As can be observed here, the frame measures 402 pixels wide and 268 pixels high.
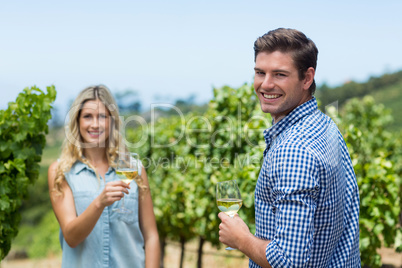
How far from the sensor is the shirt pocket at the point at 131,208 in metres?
2.98

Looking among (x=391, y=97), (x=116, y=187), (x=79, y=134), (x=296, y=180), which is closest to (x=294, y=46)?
(x=296, y=180)

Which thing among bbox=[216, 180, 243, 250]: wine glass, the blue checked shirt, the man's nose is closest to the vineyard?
bbox=[216, 180, 243, 250]: wine glass

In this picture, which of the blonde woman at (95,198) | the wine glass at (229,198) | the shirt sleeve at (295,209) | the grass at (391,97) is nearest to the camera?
the shirt sleeve at (295,209)

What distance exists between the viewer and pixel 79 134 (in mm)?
3164

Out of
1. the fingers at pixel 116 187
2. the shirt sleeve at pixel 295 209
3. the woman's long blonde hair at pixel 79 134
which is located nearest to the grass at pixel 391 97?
the woman's long blonde hair at pixel 79 134

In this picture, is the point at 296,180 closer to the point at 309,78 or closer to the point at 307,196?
the point at 307,196

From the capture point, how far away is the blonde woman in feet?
9.61

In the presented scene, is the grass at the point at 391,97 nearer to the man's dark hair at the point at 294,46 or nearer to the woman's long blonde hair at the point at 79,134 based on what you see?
the woman's long blonde hair at the point at 79,134

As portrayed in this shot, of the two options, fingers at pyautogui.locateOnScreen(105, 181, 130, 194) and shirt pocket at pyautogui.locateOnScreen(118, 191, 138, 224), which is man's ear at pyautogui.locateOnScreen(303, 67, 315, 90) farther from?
shirt pocket at pyautogui.locateOnScreen(118, 191, 138, 224)

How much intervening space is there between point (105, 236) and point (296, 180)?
1.71 meters

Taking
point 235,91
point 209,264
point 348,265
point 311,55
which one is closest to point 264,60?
point 311,55

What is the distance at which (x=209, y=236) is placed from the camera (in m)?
5.99

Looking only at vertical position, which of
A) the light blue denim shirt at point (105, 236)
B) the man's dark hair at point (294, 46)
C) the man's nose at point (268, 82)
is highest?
the man's dark hair at point (294, 46)

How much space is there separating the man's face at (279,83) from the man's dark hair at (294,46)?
A: 20mm
